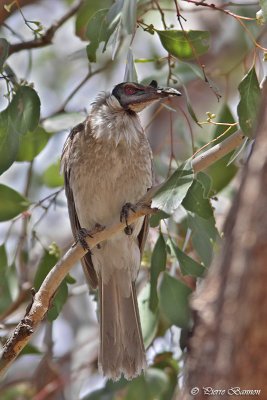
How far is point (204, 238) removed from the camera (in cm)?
341

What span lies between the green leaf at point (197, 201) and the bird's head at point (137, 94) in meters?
0.64

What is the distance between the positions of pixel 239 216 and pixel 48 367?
3442mm

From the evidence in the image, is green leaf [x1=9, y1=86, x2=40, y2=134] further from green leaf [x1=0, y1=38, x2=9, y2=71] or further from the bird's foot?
the bird's foot

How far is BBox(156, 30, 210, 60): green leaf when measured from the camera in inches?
136

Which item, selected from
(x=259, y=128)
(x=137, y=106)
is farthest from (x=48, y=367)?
(x=259, y=128)

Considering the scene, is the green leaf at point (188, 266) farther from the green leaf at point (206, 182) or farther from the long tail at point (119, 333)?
the long tail at point (119, 333)

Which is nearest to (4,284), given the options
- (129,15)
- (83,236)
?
(83,236)

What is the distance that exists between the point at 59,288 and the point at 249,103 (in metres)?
1.14

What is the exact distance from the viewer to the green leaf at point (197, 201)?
10.2 feet

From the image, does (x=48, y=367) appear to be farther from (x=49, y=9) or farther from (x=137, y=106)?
(x=49, y=9)

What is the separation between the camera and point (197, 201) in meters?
3.12

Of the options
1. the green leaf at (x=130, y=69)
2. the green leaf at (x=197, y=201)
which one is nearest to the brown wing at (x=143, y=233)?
the green leaf at (x=130, y=69)

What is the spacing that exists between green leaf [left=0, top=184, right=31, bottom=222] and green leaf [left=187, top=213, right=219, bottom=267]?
2.68ft

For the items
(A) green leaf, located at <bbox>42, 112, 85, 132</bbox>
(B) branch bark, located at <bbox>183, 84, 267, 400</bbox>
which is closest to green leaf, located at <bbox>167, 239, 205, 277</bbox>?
(A) green leaf, located at <bbox>42, 112, 85, 132</bbox>
